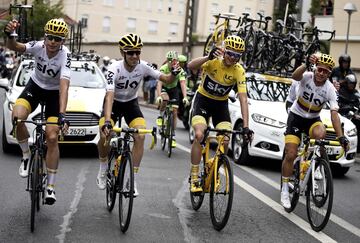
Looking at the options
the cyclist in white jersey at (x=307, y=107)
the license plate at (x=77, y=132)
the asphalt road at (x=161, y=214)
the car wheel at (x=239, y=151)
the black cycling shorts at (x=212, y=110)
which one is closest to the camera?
the asphalt road at (x=161, y=214)

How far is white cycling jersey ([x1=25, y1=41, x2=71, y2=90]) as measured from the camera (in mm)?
7742

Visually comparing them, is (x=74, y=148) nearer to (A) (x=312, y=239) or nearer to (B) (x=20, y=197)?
(B) (x=20, y=197)

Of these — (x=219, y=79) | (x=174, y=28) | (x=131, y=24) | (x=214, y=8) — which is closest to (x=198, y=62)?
(x=219, y=79)

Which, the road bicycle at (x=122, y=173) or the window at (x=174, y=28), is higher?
the road bicycle at (x=122, y=173)

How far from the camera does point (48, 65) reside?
7.81 meters

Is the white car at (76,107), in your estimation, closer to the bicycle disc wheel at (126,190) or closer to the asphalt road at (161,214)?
the asphalt road at (161,214)

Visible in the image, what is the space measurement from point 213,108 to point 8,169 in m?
3.88

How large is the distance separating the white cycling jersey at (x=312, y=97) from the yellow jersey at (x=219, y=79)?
3.13ft

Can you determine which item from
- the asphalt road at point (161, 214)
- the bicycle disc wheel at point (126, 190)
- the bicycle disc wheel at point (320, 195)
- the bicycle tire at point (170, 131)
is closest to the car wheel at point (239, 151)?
the asphalt road at point (161, 214)

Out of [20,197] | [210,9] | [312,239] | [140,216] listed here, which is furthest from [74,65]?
[210,9]

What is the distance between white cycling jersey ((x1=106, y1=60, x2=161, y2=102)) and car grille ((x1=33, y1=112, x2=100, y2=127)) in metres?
3.92

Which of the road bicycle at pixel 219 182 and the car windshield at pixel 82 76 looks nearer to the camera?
the road bicycle at pixel 219 182

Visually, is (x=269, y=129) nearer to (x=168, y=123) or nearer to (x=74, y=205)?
(x=168, y=123)

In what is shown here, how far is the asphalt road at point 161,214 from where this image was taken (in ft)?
23.1
